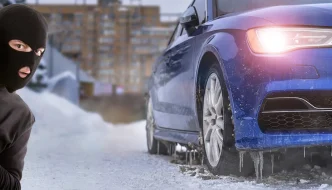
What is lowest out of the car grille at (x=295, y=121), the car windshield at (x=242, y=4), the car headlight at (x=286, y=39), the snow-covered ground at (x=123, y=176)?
the snow-covered ground at (x=123, y=176)

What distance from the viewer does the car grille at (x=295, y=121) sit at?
3.98 meters

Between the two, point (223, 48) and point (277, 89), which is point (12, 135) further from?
point (223, 48)

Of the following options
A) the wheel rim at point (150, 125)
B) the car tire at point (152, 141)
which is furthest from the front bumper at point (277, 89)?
the wheel rim at point (150, 125)

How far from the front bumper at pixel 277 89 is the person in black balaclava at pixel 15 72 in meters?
2.05

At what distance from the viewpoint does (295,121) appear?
3.99m

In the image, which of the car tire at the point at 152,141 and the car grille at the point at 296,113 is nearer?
the car grille at the point at 296,113

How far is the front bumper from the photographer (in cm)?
386

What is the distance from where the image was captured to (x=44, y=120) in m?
14.8

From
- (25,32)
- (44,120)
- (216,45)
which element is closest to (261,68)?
(216,45)

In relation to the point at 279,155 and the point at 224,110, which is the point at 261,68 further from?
the point at 279,155

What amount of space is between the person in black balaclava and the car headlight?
6.95ft

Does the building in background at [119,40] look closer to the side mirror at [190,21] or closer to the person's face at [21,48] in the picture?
the side mirror at [190,21]

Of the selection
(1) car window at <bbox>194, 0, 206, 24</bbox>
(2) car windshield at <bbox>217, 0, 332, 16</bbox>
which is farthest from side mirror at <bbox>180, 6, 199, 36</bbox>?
(2) car windshield at <bbox>217, 0, 332, 16</bbox>

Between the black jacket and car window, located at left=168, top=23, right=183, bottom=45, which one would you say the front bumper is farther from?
car window, located at left=168, top=23, right=183, bottom=45
